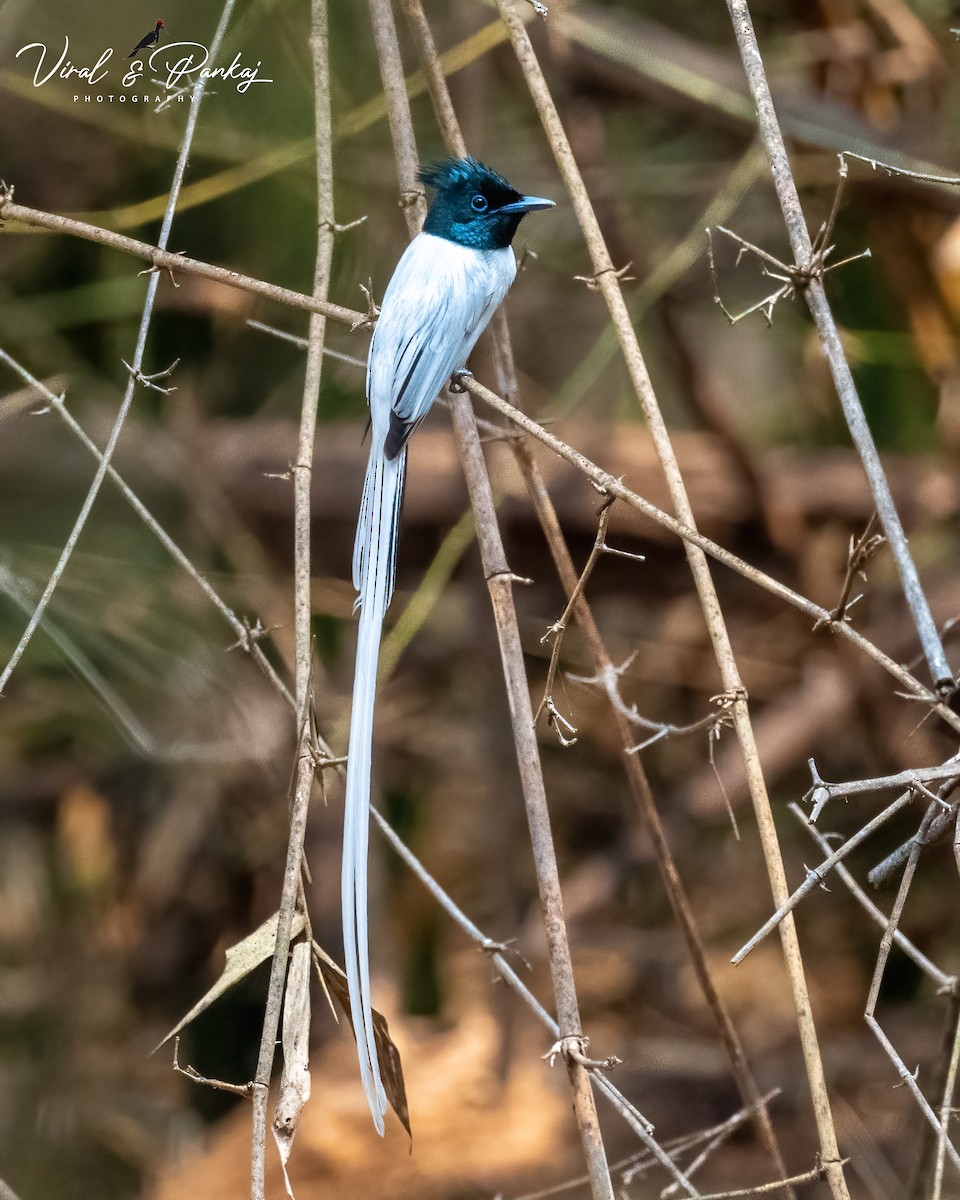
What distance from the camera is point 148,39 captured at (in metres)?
1.57

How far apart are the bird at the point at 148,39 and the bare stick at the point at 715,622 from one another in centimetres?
56

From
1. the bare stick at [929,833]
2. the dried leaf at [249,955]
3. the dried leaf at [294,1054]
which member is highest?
the bare stick at [929,833]

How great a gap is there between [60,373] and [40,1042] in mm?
1114

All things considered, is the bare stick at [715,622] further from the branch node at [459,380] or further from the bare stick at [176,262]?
the bare stick at [176,262]

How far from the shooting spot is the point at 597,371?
6.49 ft

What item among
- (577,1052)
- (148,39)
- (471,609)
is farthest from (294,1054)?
(148,39)

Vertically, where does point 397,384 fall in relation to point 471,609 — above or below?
above

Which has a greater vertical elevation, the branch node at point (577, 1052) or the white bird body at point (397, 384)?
the white bird body at point (397, 384)

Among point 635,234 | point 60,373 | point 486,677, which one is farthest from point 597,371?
point 60,373

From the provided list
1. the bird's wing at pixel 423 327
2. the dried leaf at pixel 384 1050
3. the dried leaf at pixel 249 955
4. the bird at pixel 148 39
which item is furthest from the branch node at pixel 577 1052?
the bird at pixel 148 39

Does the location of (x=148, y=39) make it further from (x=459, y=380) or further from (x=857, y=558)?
(x=857, y=558)

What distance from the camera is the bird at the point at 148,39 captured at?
5.12 ft

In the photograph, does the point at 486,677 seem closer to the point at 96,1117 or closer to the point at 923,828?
the point at 96,1117

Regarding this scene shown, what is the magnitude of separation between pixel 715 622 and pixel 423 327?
0.45 m
